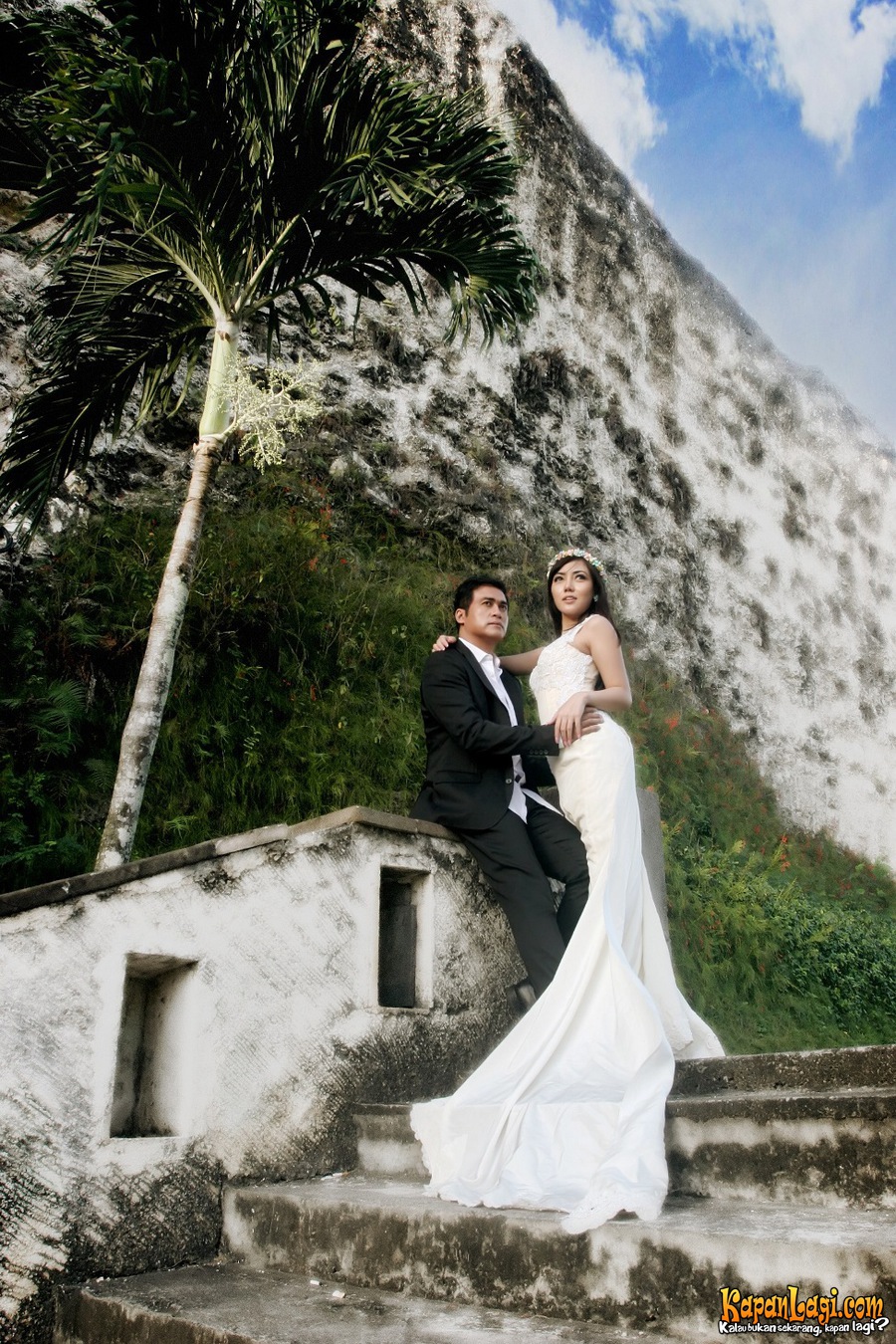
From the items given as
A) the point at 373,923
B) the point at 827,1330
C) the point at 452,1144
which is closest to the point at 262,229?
the point at 373,923

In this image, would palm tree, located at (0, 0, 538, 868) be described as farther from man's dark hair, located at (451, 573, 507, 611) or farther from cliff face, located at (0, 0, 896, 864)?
cliff face, located at (0, 0, 896, 864)

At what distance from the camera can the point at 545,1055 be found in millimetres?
2852

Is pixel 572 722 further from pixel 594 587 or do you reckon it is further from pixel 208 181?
pixel 208 181

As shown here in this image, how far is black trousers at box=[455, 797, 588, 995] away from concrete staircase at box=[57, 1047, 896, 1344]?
0.70 meters

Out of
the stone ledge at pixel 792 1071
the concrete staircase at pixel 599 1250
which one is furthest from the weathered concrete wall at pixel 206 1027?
the stone ledge at pixel 792 1071

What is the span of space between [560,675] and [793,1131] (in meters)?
2.01

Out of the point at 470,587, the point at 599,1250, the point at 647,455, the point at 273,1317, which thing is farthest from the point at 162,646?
the point at 647,455

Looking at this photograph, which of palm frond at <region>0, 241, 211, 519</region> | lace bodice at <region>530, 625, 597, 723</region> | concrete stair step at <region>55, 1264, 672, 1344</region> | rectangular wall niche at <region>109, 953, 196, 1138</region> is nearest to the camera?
concrete stair step at <region>55, 1264, 672, 1344</region>

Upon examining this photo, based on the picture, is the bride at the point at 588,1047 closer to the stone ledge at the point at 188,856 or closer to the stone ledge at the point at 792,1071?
the stone ledge at the point at 792,1071

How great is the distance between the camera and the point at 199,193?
16.0 feet

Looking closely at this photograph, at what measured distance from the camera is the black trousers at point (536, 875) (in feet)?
11.3

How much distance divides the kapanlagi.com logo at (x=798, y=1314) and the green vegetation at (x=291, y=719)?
4.03 metres

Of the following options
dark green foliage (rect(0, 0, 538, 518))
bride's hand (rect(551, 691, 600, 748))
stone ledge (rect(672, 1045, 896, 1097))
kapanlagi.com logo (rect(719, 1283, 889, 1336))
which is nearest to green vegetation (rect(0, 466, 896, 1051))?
dark green foliage (rect(0, 0, 538, 518))

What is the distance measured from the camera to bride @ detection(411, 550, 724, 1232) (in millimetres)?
2391
